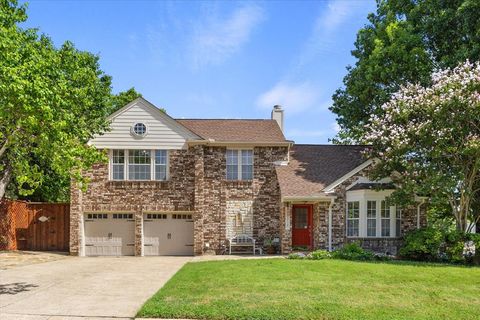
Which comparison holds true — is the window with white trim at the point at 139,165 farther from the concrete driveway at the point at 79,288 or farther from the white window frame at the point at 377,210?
the white window frame at the point at 377,210

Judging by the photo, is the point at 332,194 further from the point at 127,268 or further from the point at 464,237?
the point at 127,268

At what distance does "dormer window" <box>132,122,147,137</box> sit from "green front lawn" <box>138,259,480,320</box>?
29.3ft

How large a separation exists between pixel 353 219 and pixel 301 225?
2.39 m

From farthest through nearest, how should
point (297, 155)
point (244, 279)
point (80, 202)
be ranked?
point (297, 155)
point (80, 202)
point (244, 279)

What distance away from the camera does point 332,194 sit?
19.9m

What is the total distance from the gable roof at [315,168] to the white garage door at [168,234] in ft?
17.0

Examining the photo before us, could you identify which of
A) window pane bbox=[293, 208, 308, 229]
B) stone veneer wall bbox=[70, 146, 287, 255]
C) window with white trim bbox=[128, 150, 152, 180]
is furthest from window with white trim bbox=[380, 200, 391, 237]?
window with white trim bbox=[128, 150, 152, 180]

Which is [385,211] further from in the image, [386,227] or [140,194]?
[140,194]

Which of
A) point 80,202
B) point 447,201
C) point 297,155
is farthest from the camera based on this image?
point 297,155

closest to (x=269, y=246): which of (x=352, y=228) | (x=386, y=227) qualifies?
(x=352, y=228)

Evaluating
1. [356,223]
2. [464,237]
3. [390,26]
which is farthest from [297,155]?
[464,237]

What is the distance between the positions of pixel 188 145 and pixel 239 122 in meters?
4.00

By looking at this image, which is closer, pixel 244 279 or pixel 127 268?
pixel 244 279

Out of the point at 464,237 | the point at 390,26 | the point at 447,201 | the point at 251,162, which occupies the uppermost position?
the point at 390,26
